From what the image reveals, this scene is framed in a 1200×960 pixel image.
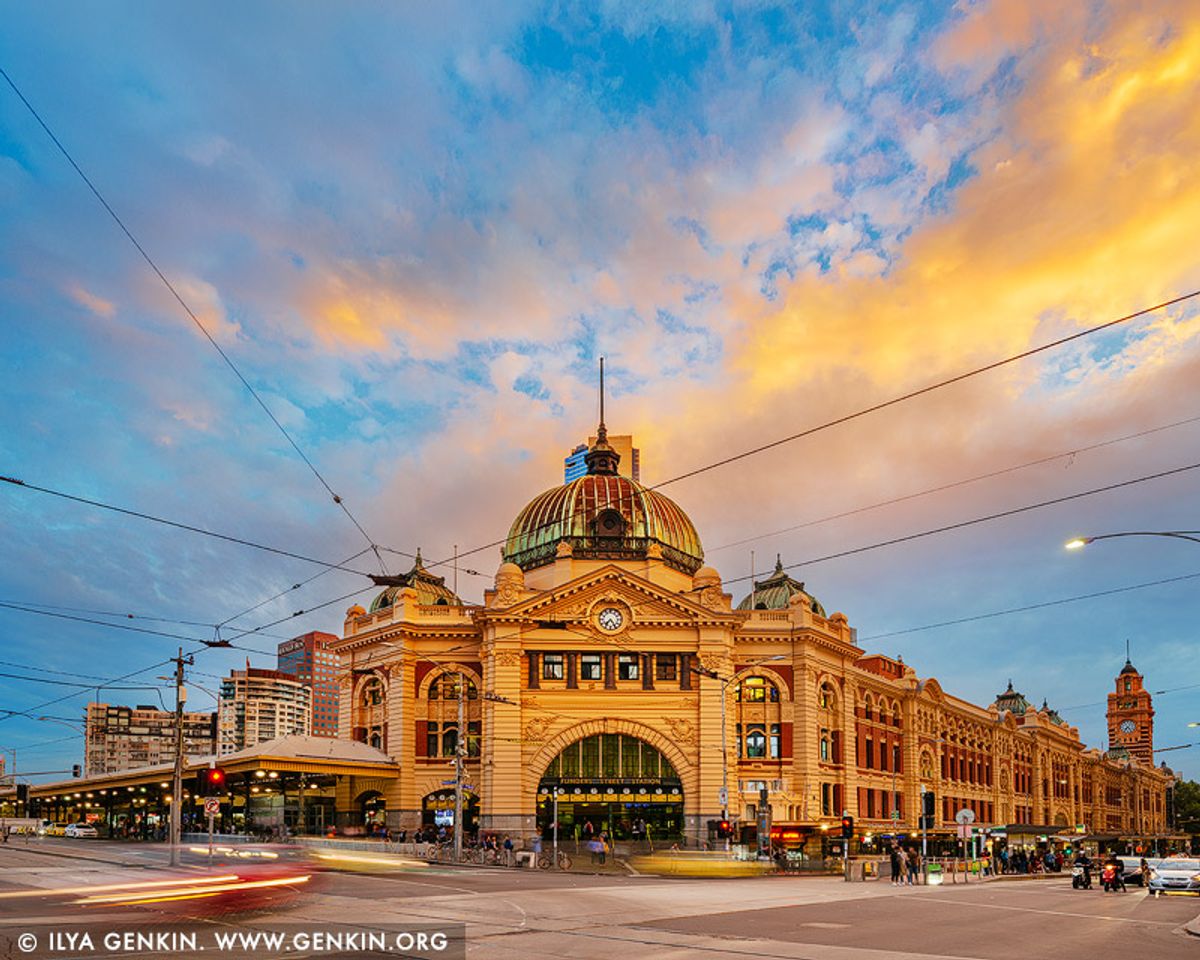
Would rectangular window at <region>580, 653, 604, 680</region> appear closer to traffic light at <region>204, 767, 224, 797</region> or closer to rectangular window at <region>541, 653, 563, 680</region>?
rectangular window at <region>541, 653, 563, 680</region>

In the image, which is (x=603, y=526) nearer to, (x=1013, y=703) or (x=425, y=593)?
(x=425, y=593)

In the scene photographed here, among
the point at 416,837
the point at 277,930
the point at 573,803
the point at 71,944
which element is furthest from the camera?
the point at 573,803

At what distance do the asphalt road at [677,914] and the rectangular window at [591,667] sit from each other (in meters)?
25.2

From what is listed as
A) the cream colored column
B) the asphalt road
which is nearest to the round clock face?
the cream colored column

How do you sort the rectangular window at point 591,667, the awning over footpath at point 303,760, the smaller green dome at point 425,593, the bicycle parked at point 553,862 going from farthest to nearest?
the smaller green dome at point 425,593, the rectangular window at point 591,667, the awning over footpath at point 303,760, the bicycle parked at point 553,862

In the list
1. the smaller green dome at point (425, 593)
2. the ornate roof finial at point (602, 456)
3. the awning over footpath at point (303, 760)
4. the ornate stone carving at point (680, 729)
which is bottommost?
the awning over footpath at point (303, 760)

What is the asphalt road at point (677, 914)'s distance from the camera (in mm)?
22266

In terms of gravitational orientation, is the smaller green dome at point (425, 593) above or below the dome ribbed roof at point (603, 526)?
below

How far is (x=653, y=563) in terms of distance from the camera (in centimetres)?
7538

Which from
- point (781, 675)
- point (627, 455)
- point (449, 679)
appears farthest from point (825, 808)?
point (627, 455)

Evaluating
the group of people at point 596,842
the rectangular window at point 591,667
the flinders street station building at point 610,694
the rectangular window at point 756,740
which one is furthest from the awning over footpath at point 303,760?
the rectangular window at point 756,740

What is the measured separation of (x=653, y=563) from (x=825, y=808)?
1879 centimetres

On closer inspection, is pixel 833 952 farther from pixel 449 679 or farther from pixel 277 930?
pixel 449 679

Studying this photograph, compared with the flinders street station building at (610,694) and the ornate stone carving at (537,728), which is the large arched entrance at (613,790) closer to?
the flinders street station building at (610,694)
